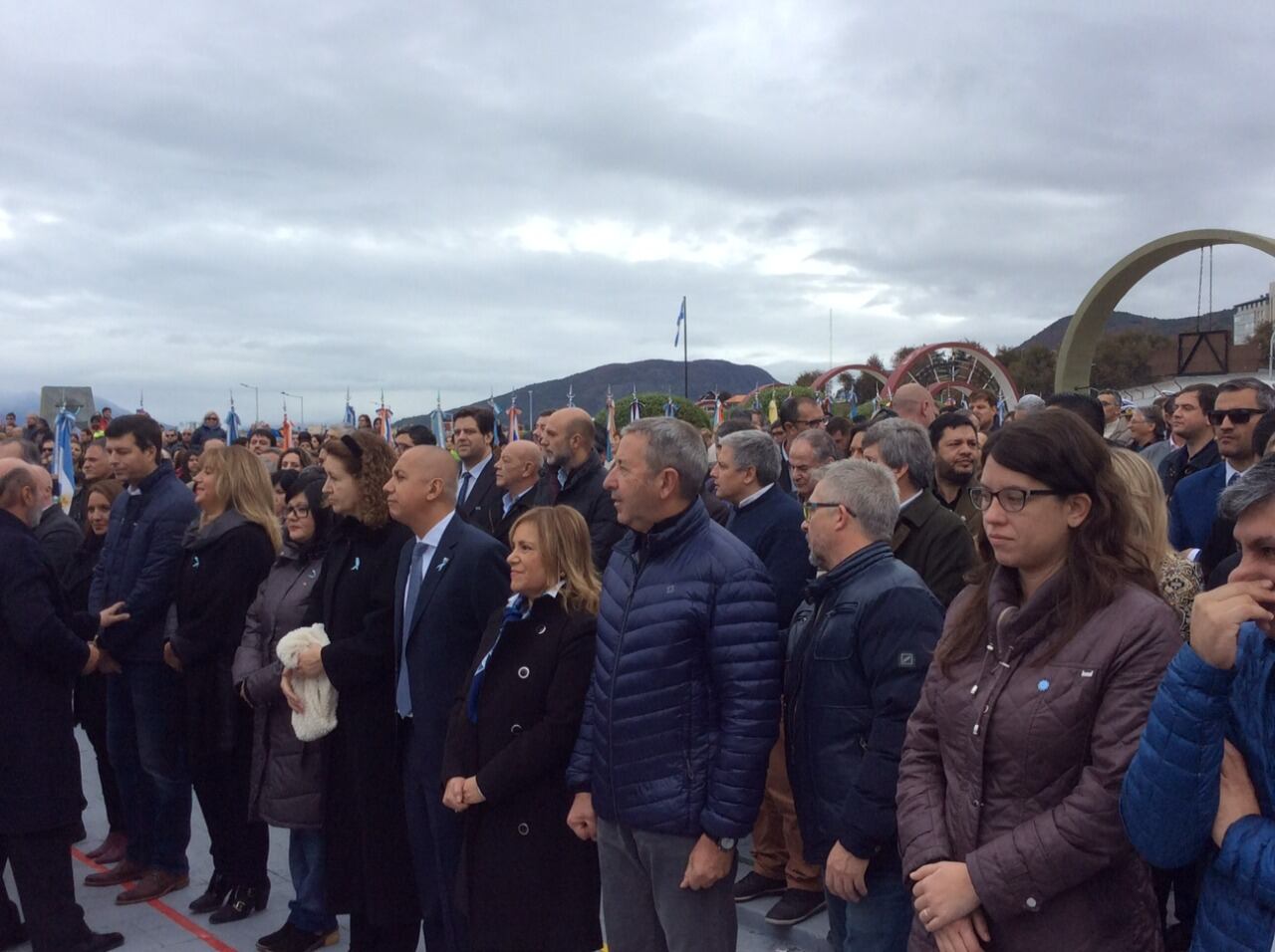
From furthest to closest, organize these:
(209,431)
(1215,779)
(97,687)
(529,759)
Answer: (209,431), (97,687), (529,759), (1215,779)

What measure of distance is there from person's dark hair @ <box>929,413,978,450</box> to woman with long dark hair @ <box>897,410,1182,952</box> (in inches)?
104

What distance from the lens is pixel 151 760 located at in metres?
5.47

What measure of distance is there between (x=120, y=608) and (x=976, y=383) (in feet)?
152

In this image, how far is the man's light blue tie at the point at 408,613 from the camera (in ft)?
14.3

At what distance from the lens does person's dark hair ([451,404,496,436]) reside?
756 cm

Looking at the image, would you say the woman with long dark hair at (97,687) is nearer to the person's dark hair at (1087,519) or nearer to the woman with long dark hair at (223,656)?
the woman with long dark hair at (223,656)

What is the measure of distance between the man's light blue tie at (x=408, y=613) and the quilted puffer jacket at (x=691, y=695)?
1.16m

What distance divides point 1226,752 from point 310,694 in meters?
3.59

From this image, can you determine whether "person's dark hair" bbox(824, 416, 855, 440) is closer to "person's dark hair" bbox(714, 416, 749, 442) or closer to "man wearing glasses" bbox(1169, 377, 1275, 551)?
"person's dark hair" bbox(714, 416, 749, 442)

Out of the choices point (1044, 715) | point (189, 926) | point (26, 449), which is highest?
point (26, 449)

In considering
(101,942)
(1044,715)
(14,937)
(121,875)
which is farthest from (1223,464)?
(14,937)

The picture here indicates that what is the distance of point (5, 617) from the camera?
4.74 metres

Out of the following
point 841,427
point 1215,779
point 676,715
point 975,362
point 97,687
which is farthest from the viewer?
point 975,362

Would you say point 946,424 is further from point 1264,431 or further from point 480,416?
point 480,416
